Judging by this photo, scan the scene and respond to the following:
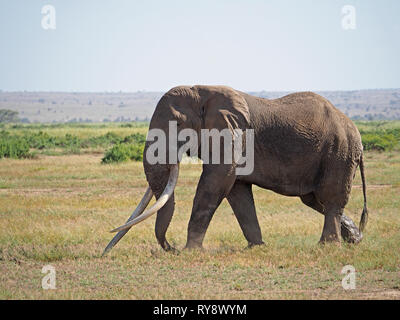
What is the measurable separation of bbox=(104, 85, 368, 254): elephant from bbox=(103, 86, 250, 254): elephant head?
0.05 feet

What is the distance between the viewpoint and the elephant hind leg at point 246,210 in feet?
37.3

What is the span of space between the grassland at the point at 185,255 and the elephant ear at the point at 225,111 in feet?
6.55

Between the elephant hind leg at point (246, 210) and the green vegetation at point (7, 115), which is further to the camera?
the green vegetation at point (7, 115)

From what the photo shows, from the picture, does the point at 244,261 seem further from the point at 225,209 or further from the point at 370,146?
the point at 370,146

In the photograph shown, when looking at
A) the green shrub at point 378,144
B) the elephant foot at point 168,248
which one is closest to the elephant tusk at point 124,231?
the elephant foot at point 168,248

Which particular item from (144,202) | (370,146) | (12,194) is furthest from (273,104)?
(370,146)

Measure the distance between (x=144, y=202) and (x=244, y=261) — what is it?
6.13 feet

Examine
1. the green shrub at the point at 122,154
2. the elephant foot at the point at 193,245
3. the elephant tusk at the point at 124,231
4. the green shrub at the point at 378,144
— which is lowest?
the green shrub at the point at 378,144

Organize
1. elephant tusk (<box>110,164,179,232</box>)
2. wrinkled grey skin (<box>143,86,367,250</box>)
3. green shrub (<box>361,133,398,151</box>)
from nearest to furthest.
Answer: elephant tusk (<box>110,164,179,232</box>) < wrinkled grey skin (<box>143,86,367,250</box>) < green shrub (<box>361,133,398,151</box>)

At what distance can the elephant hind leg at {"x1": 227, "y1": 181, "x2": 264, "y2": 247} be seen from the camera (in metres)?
11.4

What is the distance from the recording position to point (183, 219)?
15.0m

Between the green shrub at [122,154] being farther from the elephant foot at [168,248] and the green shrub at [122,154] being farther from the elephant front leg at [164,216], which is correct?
the elephant front leg at [164,216]

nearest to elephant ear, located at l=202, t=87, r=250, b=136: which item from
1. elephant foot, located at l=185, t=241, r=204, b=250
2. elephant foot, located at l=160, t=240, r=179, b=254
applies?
→ elephant foot, located at l=185, t=241, r=204, b=250

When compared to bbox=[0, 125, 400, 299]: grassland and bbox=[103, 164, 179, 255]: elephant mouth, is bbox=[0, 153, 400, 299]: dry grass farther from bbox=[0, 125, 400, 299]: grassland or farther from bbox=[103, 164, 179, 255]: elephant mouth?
bbox=[103, 164, 179, 255]: elephant mouth
